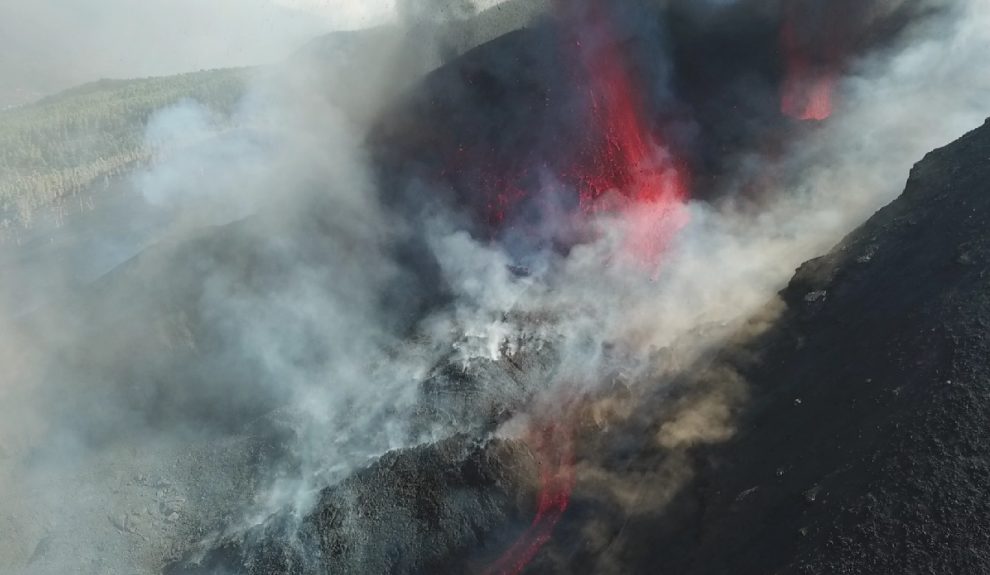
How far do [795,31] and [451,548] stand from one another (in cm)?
2431

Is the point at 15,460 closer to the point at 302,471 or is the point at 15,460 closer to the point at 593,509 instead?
the point at 302,471

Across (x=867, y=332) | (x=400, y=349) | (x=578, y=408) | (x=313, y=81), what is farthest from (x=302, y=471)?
(x=313, y=81)

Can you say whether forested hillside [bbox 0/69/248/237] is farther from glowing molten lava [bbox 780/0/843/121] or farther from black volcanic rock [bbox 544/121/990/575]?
black volcanic rock [bbox 544/121/990/575]

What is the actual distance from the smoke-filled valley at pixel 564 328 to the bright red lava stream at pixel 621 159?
0.13 m

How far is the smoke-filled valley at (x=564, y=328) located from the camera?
13.8 meters

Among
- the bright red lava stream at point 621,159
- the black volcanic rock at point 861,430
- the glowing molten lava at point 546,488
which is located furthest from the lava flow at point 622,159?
the glowing molten lava at point 546,488

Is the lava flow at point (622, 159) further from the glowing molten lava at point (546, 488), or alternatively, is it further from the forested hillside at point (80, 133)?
the forested hillside at point (80, 133)

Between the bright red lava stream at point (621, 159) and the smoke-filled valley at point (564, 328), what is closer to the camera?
the smoke-filled valley at point (564, 328)

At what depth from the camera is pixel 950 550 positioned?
33.8 feet

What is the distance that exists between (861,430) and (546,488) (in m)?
7.37

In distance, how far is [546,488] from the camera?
664 inches

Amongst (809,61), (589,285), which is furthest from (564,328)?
(809,61)

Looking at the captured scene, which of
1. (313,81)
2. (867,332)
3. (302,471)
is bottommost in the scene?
(867,332)

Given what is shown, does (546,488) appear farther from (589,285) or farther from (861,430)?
(589,285)
